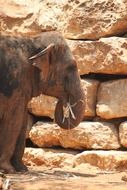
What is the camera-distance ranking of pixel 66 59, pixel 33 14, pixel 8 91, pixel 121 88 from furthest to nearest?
pixel 33 14, pixel 121 88, pixel 66 59, pixel 8 91

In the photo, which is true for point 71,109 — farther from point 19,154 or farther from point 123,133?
point 123,133

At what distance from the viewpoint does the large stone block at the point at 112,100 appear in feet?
26.1

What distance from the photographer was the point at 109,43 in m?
8.05

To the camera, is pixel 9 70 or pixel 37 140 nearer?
pixel 9 70

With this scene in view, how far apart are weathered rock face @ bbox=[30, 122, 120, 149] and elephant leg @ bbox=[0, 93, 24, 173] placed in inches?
90.4

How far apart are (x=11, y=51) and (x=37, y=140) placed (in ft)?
8.45

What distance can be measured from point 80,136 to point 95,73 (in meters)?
0.88

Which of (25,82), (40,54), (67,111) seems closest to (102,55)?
(67,111)

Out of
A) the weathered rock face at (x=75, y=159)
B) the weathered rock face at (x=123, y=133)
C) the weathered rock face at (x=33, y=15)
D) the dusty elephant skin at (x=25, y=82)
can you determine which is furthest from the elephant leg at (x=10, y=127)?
the weathered rock face at (x=33, y=15)

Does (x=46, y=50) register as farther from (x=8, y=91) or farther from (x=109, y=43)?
(x=109, y=43)

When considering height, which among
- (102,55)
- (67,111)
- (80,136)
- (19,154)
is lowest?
(19,154)

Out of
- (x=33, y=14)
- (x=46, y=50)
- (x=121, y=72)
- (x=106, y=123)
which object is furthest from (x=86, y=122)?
(x=46, y=50)

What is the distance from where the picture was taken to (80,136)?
319 inches

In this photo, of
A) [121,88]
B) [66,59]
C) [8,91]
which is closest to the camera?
[8,91]
